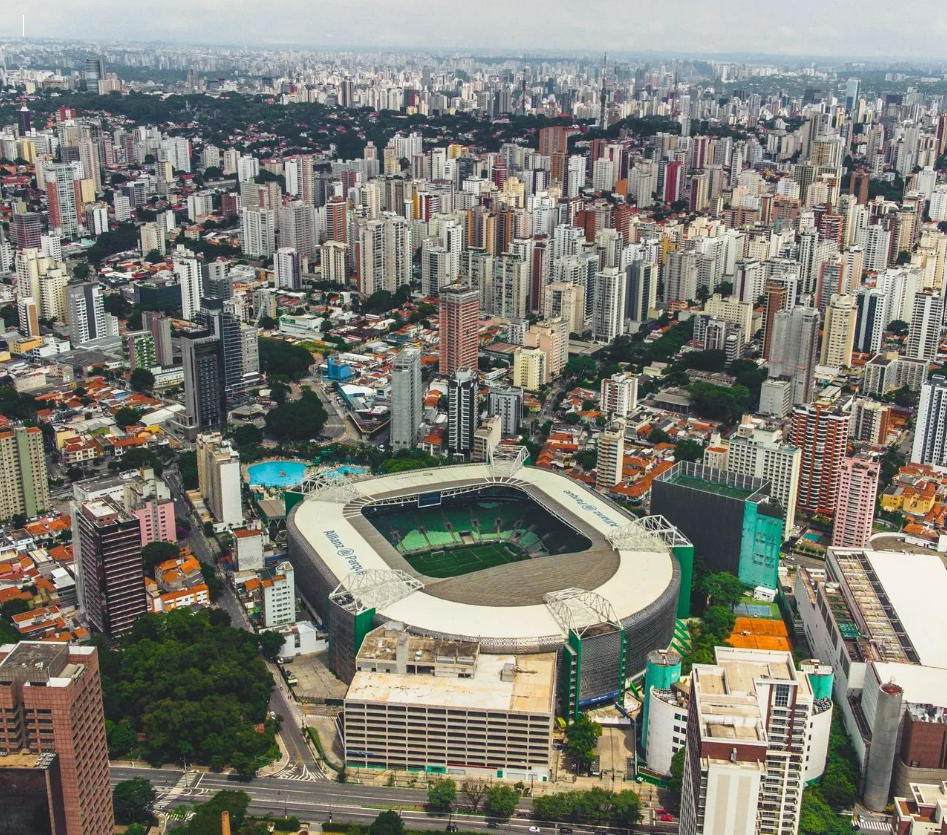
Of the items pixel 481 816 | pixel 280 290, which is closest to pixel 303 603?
pixel 481 816

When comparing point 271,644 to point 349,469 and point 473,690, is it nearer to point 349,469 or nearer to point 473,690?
point 473,690

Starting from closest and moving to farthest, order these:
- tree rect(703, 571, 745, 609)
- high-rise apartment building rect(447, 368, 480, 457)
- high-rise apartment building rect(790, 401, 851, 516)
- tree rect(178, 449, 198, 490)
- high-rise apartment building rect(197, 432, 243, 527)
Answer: tree rect(703, 571, 745, 609), high-rise apartment building rect(197, 432, 243, 527), high-rise apartment building rect(790, 401, 851, 516), tree rect(178, 449, 198, 490), high-rise apartment building rect(447, 368, 480, 457)

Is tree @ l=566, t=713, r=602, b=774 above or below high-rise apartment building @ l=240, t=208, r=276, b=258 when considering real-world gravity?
below

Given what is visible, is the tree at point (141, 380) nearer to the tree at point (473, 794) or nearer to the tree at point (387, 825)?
the tree at point (473, 794)

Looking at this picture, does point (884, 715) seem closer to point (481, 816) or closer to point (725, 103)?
point (481, 816)

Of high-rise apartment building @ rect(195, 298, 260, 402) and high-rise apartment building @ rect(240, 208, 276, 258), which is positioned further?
high-rise apartment building @ rect(240, 208, 276, 258)

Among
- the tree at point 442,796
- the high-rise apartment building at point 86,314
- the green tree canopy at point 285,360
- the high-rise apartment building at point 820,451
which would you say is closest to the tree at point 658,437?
the high-rise apartment building at point 820,451

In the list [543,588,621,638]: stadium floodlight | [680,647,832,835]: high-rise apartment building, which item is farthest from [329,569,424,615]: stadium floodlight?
[680,647,832,835]: high-rise apartment building

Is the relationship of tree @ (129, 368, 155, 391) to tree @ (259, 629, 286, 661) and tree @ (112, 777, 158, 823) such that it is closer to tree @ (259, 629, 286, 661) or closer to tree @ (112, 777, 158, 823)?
tree @ (259, 629, 286, 661)
